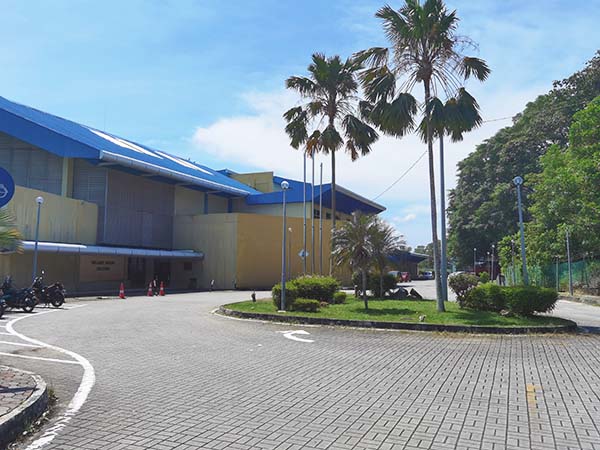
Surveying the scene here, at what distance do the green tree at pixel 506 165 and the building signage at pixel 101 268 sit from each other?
120 feet

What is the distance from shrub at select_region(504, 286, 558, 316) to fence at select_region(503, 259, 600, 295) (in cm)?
1659

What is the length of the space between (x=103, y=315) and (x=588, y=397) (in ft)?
50.2

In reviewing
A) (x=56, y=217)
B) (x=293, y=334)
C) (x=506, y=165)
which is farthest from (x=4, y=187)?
(x=506, y=165)

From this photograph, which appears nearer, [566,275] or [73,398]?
[73,398]

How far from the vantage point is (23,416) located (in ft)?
Result: 17.1

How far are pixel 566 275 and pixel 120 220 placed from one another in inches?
1232

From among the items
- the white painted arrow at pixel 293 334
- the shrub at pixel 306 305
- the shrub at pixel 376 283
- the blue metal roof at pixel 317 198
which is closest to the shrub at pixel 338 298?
the shrub at pixel 306 305

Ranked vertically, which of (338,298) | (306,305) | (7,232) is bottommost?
(306,305)

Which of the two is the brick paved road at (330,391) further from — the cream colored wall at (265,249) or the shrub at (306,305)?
the cream colored wall at (265,249)

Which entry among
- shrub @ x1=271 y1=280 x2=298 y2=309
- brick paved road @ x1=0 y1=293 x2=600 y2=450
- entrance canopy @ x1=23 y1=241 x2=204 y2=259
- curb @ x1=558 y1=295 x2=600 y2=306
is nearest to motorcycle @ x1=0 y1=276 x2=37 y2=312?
entrance canopy @ x1=23 y1=241 x2=204 y2=259

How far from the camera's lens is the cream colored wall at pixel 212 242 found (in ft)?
129

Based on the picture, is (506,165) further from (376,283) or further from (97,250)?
(97,250)

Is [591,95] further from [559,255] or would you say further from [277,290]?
[277,290]

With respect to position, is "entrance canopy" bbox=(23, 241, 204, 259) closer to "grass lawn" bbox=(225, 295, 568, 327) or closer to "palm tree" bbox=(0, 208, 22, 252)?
"grass lawn" bbox=(225, 295, 568, 327)
